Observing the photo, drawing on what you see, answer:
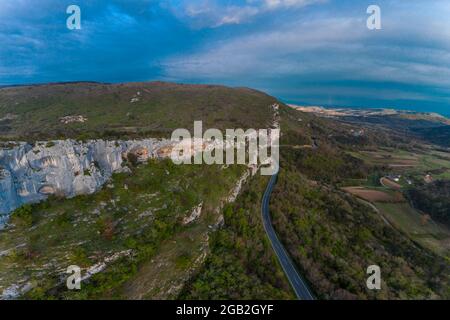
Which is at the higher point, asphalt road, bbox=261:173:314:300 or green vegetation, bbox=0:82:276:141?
green vegetation, bbox=0:82:276:141

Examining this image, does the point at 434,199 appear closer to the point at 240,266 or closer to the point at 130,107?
the point at 240,266

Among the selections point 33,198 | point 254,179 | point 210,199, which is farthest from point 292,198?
point 33,198

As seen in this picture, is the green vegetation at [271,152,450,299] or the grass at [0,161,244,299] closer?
the grass at [0,161,244,299]

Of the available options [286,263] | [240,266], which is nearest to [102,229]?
[240,266]

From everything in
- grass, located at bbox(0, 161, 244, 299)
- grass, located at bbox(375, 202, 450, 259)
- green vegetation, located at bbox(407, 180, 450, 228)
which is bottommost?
grass, located at bbox(375, 202, 450, 259)

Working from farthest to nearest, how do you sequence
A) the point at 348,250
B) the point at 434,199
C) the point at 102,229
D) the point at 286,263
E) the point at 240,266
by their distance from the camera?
the point at 434,199 → the point at 348,250 → the point at 286,263 → the point at 240,266 → the point at 102,229

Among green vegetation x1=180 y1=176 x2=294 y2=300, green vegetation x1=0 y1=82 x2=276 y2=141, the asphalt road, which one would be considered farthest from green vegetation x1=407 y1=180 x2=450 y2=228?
green vegetation x1=0 y1=82 x2=276 y2=141

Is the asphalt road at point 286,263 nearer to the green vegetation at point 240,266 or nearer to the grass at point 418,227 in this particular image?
the green vegetation at point 240,266

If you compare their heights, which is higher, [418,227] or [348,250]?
[348,250]

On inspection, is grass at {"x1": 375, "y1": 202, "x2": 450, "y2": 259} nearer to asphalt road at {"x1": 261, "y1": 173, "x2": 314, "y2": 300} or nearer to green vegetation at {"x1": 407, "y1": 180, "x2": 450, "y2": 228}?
green vegetation at {"x1": 407, "y1": 180, "x2": 450, "y2": 228}

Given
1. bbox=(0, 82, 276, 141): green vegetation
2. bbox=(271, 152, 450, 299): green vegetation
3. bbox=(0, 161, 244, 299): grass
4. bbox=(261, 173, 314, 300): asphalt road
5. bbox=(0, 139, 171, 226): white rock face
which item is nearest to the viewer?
bbox=(0, 161, 244, 299): grass
